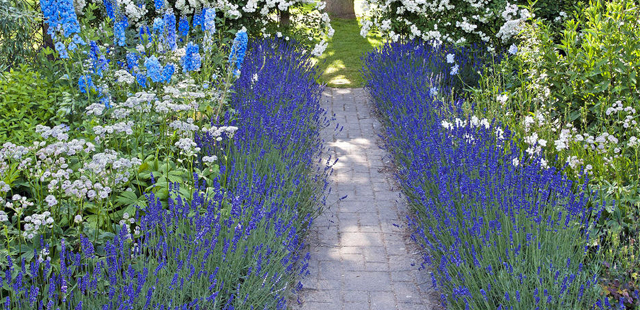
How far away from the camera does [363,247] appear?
165 inches

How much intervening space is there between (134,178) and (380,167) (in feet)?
8.46

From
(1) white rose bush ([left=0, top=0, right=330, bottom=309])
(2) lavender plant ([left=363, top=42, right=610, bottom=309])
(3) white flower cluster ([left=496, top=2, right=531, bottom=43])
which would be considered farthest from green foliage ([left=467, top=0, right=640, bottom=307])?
(1) white rose bush ([left=0, top=0, right=330, bottom=309])

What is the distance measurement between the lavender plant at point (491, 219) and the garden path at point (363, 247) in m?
0.16

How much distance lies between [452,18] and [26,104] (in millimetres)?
5292

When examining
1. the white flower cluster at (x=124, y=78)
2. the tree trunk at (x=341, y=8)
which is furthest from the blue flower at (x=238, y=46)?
the tree trunk at (x=341, y=8)

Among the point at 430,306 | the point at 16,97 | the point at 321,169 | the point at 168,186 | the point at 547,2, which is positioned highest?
the point at 547,2

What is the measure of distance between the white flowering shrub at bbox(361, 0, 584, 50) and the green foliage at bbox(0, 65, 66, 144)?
14.8ft

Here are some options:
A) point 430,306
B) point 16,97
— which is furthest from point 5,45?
point 430,306

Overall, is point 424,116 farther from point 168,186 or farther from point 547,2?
point 547,2

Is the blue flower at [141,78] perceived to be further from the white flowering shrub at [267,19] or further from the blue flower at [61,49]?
the white flowering shrub at [267,19]

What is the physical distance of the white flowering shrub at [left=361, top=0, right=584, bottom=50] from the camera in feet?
23.6

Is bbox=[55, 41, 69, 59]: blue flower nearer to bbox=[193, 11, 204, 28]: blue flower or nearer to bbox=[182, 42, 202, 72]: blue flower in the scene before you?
bbox=[182, 42, 202, 72]: blue flower

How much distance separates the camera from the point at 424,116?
5070mm

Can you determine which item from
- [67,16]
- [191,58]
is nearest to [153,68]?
[191,58]
